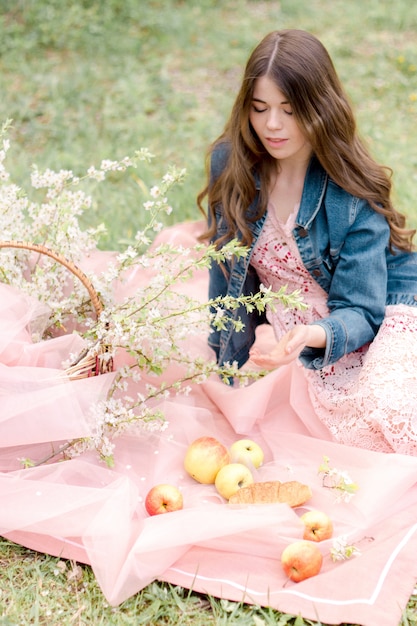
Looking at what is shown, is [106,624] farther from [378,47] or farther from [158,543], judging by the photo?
[378,47]

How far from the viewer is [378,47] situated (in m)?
6.15

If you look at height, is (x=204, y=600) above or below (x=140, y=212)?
below

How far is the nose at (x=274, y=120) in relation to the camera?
2605 millimetres

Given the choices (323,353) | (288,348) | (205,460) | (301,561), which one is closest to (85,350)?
(205,460)

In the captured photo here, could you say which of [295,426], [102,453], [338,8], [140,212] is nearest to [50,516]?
[102,453]

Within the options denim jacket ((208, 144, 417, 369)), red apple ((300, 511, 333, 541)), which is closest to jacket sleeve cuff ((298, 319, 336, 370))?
denim jacket ((208, 144, 417, 369))

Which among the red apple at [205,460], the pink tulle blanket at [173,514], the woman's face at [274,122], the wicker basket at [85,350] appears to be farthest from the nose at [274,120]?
the red apple at [205,460]

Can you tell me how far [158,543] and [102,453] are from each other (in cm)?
41

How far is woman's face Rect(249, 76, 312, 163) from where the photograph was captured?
259 cm

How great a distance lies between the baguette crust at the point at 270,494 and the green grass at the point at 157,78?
175 centimetres

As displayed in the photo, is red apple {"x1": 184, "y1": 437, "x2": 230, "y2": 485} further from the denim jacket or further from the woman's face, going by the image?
the woman's face

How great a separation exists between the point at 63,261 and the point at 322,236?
0.91 m

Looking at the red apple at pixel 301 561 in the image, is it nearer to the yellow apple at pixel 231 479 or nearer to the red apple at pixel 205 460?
the yellow apple at pixel 231 479

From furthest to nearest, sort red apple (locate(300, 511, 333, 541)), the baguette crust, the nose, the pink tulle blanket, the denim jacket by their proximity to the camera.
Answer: the denim jacket < the nose < the baguette crust < red apple (locate(300, 511, 333, 541)) < the pink tulle blanket
